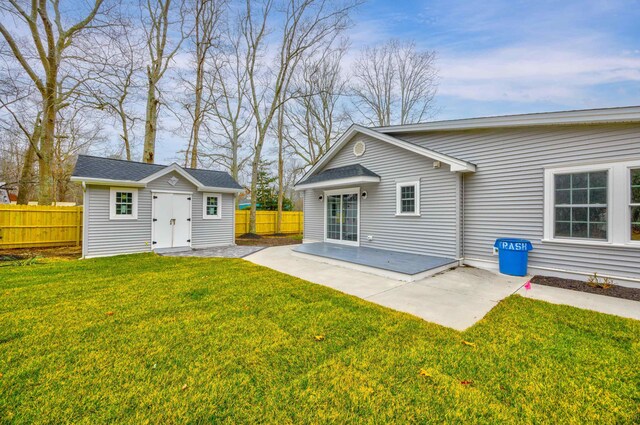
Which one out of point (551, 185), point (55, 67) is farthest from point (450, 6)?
point (55, 67)

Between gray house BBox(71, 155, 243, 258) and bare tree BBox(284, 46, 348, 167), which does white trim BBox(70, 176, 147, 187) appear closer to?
gray house BBox(71, 155, 243, 258)

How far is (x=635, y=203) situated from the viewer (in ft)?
16.5

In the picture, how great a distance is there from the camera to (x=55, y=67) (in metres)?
11.3

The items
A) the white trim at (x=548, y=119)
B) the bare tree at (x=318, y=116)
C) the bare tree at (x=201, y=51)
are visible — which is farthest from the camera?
the bare tree at (x=318, y=116)

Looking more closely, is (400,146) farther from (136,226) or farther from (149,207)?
(136,226)

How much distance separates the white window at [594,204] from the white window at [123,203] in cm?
1181

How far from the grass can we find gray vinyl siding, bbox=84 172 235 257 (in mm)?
4497

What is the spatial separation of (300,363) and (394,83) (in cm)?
2251

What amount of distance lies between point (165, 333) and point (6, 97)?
1412 cm

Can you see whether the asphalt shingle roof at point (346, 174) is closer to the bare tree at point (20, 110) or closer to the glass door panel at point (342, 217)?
the glass door panel at point (342, 217)

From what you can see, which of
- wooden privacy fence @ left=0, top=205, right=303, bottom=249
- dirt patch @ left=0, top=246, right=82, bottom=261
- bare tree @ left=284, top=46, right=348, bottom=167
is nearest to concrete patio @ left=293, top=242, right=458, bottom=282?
dirt patch @ left=0, top=246, right=82, bottom=261

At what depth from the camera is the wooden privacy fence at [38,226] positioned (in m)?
9.91

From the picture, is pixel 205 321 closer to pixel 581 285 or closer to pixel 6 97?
pixel 581 285

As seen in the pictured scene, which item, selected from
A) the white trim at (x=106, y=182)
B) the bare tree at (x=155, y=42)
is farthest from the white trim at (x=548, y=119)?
the bare tree at (x=155, y=42)
